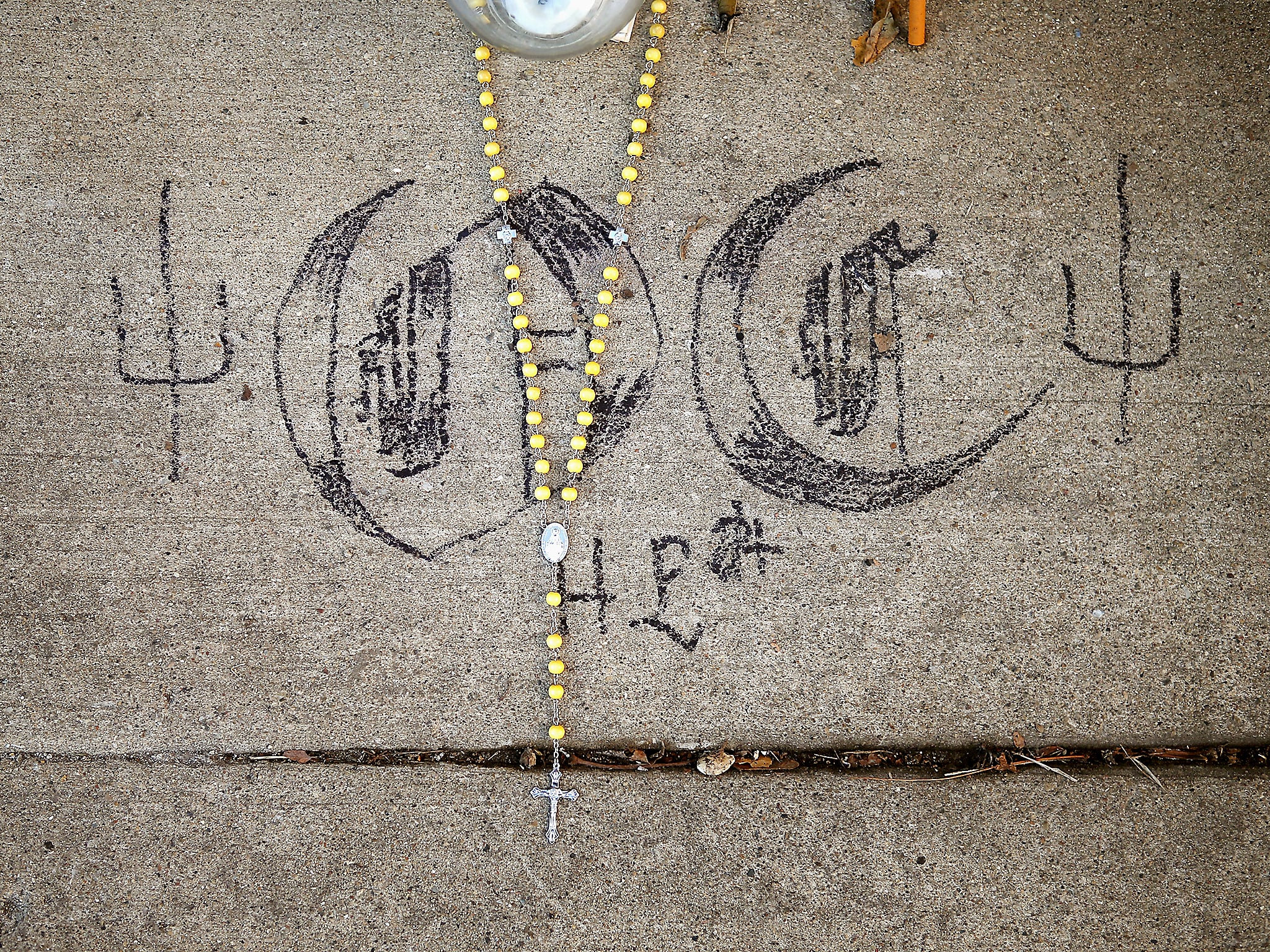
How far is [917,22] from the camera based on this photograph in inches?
83.0

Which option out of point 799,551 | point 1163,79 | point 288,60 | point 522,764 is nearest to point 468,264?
point 288,60

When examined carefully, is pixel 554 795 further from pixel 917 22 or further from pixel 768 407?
pixel 917 22

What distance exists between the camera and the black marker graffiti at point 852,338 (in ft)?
7.13

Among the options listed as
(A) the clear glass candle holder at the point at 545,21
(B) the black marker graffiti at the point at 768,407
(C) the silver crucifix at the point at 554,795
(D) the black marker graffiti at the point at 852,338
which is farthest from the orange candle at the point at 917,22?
(C) the silver crucifix at the point at 554,795

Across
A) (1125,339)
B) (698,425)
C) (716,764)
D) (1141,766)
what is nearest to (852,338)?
(698,425)

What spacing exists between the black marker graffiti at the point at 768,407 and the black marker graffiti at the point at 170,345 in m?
1.40

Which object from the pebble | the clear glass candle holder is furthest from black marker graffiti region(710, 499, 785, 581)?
the clear glass candle holder

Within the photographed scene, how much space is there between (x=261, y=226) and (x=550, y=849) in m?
2.01

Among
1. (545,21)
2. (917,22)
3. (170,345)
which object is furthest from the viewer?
(170,345)

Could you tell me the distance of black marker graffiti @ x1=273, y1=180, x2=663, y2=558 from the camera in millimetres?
2193

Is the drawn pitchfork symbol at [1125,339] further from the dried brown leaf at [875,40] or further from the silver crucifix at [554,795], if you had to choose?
the silver crucifix at [554,795]

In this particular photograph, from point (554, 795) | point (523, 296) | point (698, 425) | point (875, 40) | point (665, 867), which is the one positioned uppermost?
point (875, 40)

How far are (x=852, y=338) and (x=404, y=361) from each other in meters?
1.32

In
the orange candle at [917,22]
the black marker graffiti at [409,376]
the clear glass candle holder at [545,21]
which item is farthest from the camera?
the black marker graffiti at [409,376]
